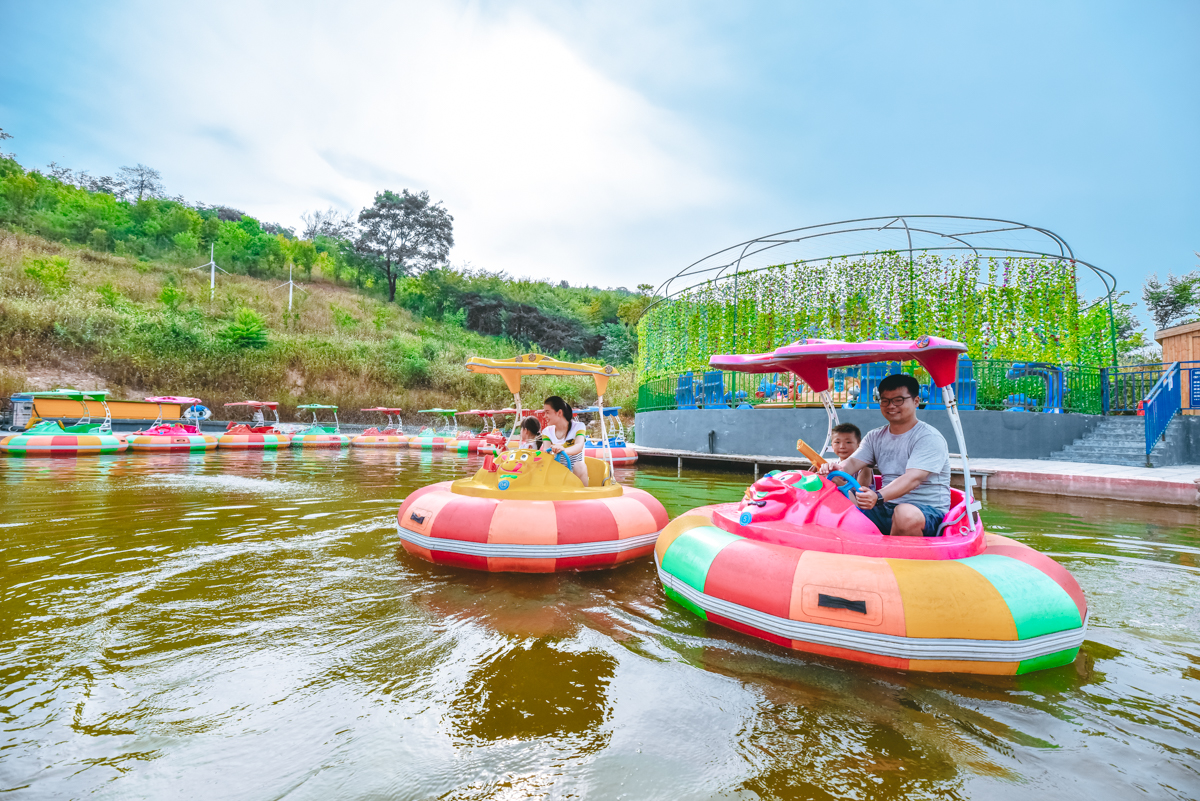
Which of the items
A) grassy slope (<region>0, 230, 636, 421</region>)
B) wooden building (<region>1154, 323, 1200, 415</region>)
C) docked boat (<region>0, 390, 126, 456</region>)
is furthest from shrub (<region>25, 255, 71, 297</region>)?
wooden building (<region>1154, 323, 1200, 415</region>)

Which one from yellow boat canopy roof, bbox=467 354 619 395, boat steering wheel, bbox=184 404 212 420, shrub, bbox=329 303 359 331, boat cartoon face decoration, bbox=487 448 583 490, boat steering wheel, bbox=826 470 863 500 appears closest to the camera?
boat steering wheel, bbox=826 470 863 500

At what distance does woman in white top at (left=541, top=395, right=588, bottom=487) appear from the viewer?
20.0 ft

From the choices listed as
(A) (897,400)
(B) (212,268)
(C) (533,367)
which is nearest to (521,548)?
(C) (533,367)

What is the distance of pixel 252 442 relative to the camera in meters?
20.2

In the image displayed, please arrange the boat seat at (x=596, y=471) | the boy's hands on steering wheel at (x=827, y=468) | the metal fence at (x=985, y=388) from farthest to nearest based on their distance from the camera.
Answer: the metal fence at (x=985, y=388)
the boat seat at (x=596, y=471)
the boy's hands on steering wheel at (x=827, y=468)

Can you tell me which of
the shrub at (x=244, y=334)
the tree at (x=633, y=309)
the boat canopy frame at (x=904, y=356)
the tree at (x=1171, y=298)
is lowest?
the boat canopy frame at (x=904, y=356)

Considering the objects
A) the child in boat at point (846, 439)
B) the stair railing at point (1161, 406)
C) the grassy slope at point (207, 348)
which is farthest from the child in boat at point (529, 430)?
the grassy slope at point (207, 348)

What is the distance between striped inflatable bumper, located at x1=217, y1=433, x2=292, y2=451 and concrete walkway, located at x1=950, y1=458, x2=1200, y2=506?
67.1 feet

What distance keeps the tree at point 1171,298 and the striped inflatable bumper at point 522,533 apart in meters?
35.4

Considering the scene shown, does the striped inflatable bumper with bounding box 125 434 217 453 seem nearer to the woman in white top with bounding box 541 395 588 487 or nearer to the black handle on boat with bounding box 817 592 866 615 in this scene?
the woman in white top with bounding box 541 395 588 487

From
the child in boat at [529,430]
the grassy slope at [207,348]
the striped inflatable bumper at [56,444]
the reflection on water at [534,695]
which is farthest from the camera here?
the grassy slope at [207,348]

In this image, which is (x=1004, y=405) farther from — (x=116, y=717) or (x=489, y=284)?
(x=489, y=284)

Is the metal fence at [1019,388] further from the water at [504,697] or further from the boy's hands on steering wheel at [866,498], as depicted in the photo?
the boy's hands on steering wheel at [866,498]

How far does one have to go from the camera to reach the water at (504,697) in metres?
2.44
